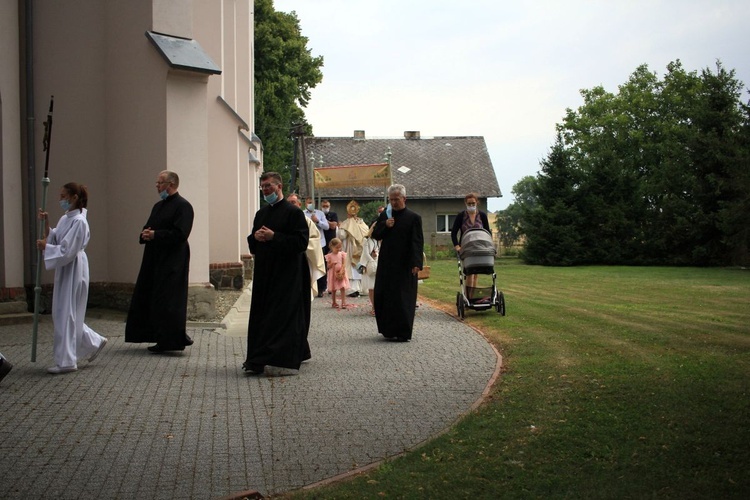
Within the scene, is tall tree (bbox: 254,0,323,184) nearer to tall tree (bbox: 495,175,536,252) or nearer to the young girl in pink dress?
tall tree (bbox: 495,175,536,252)

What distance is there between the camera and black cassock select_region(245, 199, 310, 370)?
363 inches

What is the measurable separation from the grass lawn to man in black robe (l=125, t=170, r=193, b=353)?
162 inches

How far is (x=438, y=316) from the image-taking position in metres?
15.4

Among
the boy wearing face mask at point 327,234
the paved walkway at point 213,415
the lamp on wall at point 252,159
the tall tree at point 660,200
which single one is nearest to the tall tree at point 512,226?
the tall tree at point 660,200

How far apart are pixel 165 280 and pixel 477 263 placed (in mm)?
5752

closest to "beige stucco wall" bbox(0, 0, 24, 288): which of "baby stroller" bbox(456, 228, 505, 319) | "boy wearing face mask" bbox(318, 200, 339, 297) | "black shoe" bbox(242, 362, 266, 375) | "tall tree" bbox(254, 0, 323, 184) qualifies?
"black shoe" bbox(242, 362, 266, 375)

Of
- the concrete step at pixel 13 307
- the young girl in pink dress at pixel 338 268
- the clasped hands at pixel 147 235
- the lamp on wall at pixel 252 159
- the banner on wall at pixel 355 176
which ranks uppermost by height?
the lamp on wall at pixel 252 159

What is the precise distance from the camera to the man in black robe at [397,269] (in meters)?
12.0

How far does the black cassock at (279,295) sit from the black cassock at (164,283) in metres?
1.36

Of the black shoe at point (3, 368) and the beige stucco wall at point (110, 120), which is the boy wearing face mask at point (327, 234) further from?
the black shoe at point (3, 368)

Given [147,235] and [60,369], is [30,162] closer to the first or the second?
[147,235]

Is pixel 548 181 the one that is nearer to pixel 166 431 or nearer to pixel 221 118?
pixel 221 118

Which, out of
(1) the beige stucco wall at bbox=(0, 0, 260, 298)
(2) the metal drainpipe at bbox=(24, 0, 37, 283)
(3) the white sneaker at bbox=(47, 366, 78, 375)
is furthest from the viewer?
(2) the metal drainpipe at bbox=(24, 0, 37, 283)

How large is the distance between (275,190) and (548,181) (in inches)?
1199
